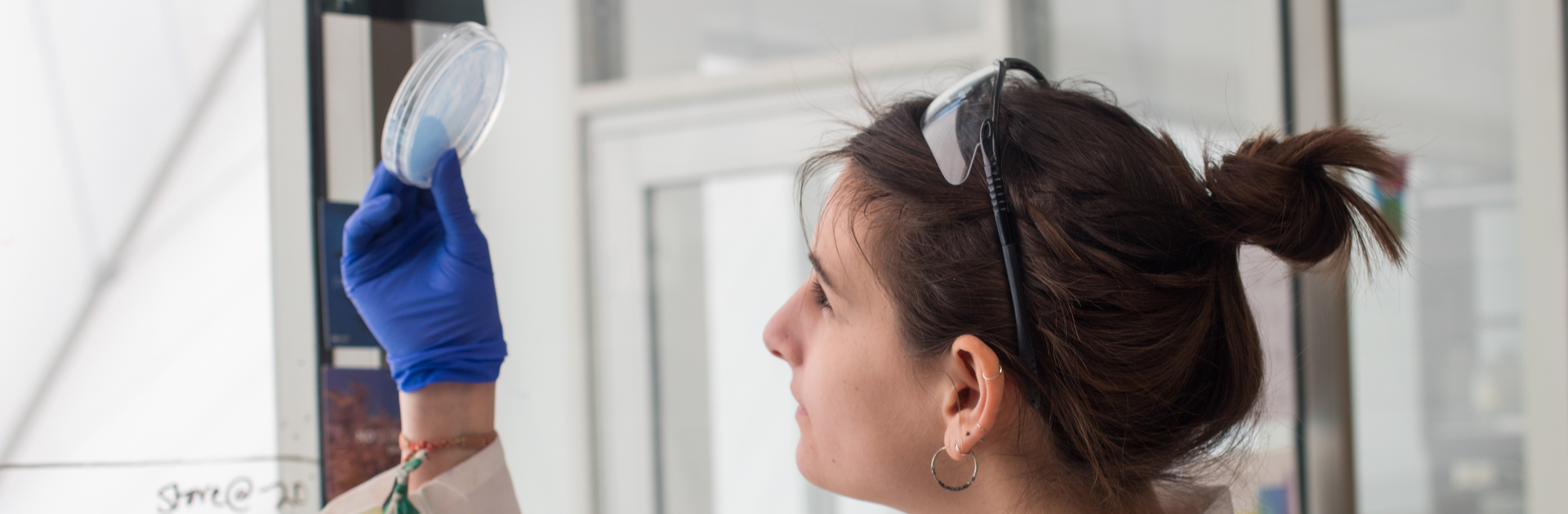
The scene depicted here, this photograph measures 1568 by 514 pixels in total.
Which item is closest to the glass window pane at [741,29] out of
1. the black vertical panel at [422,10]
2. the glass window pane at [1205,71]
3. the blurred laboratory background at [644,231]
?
the blurred laboratory background at [644,231]

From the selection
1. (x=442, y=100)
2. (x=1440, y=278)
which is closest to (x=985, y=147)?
(x=442, y=100)

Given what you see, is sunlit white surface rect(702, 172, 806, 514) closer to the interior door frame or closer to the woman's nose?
the interior door frame

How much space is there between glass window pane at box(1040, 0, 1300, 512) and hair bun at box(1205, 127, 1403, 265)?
3.53 ft

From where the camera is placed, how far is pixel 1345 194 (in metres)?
0.80

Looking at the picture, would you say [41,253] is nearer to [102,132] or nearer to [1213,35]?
[102,132]

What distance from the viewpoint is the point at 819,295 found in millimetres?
899

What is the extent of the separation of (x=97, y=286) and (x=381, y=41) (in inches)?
13.9

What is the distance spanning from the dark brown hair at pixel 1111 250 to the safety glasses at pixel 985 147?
0.01 metres

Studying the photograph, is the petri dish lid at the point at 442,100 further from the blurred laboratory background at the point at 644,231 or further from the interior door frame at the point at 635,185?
the interior door frame at the point at 635,185

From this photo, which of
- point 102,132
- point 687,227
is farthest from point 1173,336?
point 687,227

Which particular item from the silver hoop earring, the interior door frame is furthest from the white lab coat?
the interior door frame

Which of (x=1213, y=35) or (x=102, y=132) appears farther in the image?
(x=1213, y=35)

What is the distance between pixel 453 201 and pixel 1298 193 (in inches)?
30.4

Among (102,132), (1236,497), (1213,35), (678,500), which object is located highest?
(1213,35)
